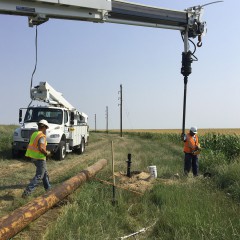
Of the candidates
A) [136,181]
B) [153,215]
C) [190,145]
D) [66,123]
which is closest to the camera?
[153,215]

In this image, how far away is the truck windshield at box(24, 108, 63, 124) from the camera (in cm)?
1797

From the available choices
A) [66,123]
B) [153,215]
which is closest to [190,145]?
[153,215]

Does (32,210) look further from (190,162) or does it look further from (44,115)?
(44,115)

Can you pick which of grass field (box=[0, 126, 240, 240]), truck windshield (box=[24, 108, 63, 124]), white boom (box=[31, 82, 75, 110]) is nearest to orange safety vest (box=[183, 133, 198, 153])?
grass field (box=[0, 126, 240, 240])

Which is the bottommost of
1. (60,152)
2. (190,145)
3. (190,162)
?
(60,152)

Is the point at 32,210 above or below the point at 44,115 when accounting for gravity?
below

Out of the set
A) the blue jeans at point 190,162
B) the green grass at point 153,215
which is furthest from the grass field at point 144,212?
the blue jeans at point 190,162

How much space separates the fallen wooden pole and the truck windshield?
29.3 ft

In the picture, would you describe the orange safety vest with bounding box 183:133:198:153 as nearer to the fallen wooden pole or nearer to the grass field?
the grass field

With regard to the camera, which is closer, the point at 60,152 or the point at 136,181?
the point at 136,181

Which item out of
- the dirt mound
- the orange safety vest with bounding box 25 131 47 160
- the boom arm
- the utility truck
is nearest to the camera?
the boom arm

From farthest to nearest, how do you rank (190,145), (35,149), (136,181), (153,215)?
(190,145) < (136,181) < (35,149) < (153,215)

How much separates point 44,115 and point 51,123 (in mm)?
684

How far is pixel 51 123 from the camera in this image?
58.3 ft
